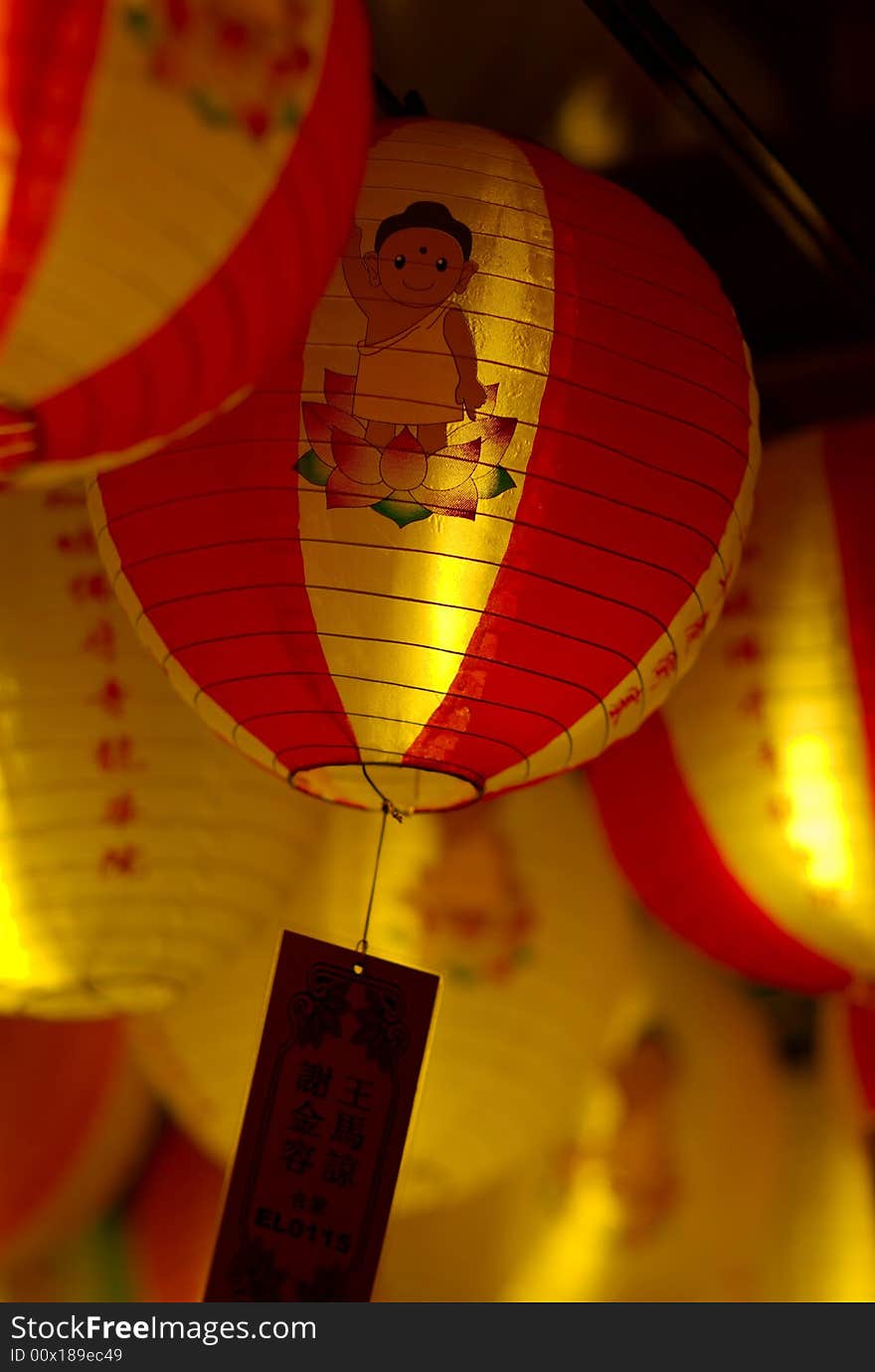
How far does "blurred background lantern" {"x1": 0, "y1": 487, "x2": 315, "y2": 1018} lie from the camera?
1.60 m

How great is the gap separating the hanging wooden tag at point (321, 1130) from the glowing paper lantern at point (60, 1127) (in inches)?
40.0

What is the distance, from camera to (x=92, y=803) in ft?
5.25

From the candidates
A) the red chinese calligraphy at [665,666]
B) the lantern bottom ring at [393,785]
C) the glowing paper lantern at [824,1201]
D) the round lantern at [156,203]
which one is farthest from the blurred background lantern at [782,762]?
the round lantern at [156,203]

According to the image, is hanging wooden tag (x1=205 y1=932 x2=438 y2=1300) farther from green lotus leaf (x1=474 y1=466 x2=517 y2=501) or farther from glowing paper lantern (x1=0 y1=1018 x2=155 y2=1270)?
glowing paper lantern (x1=0 y1=1018 x2=155 y2=1270)

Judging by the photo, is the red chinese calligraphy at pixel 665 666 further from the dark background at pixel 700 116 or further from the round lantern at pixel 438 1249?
the round lantern at pixel 438 1249

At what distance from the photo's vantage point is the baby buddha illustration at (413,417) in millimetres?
1246

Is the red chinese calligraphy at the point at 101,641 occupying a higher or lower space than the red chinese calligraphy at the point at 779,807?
lower

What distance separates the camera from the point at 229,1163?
144 centimetres

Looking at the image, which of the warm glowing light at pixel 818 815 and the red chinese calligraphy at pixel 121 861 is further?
the warm glowing light at pixel 818 815

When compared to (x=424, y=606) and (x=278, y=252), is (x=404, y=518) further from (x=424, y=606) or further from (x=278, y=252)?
(x=278, y=252)

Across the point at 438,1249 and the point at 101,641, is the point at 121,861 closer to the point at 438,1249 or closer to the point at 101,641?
the point at 101,641

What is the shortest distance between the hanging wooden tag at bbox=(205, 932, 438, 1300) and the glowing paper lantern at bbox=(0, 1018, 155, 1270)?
102 cm

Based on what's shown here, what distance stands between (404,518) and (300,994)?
19.2 inches

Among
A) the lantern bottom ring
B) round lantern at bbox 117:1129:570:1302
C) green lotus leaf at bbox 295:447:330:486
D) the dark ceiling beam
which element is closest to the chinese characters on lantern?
the lantern bottom ring
